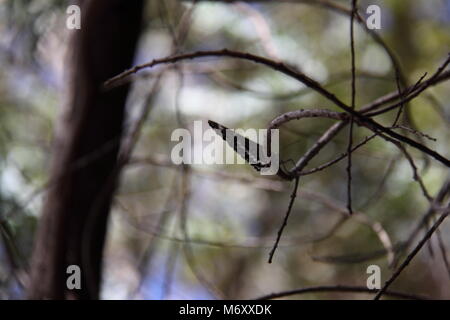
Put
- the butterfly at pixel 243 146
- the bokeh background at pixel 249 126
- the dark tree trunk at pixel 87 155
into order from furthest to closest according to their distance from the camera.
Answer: the bokeh background at pixel 249 126 < the dark tree trunk at pixel 87 155 < the butterfly at pixel 243 146

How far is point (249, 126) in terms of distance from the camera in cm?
279

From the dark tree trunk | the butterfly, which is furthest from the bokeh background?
the butterfly

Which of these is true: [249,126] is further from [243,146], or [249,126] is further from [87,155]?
[243,146]

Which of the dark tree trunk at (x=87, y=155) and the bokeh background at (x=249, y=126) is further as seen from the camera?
the bokeh background at (x=249, y=126)

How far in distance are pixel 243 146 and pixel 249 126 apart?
2143 mm

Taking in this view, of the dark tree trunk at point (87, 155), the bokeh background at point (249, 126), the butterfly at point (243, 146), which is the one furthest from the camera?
the bokeh background at point (249, 126)

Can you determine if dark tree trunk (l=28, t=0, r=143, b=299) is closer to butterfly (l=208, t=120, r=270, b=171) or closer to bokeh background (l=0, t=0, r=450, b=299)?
bokeh background (l=0, t=0, r=450, b=299)

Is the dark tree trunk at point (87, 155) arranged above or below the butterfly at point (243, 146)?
above

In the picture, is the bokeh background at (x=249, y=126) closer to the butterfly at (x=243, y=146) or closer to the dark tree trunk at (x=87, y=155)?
the dark tree trunk at (x=87, y=155)

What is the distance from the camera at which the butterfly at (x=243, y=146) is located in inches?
24.8

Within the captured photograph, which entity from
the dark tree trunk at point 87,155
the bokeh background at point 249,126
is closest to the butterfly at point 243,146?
the dark tree trunk at point 87,155

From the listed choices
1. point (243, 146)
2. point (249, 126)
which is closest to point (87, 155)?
point (243, 146)

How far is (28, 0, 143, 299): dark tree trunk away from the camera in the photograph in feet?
4.78

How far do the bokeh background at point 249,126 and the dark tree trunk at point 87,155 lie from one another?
0.27 metres
